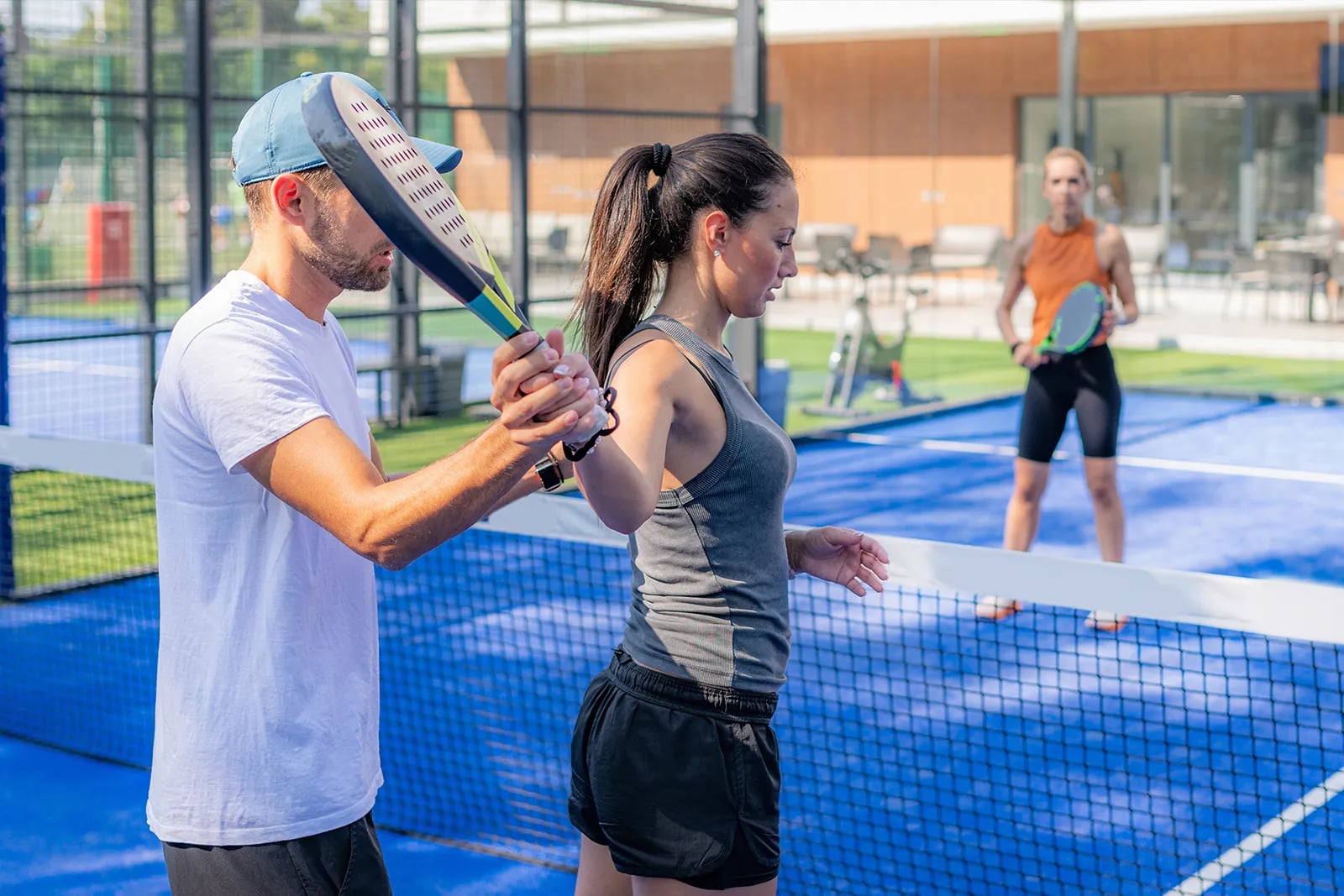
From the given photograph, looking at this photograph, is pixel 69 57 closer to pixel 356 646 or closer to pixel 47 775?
pixel 47 775

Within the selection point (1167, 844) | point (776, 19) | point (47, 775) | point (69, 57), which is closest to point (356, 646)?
point (1167, 844)

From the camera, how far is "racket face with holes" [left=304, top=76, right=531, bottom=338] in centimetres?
156

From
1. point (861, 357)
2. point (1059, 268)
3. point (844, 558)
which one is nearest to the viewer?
point (844, 558)

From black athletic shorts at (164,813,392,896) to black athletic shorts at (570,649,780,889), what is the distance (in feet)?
1.46

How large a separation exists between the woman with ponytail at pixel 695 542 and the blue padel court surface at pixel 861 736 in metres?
1.68

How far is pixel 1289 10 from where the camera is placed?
15141mm

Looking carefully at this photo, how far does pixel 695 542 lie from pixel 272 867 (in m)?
0.76

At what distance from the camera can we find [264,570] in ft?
6.68

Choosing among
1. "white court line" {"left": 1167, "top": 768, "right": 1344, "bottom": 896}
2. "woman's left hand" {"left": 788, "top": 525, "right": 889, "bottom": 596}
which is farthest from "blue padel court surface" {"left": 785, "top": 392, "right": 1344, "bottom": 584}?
"woman's left hand" {"left": 788, "top": 525, "right": 889, "bottom": 596}

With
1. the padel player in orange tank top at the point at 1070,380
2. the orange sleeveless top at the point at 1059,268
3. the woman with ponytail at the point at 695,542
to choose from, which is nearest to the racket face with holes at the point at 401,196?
the woman with ponytail at the point at 695,542

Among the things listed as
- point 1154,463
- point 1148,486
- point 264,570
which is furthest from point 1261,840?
point 1154,463

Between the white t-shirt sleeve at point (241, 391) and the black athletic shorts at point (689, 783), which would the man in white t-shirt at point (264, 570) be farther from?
the black athletic shorts at point (689, 783)

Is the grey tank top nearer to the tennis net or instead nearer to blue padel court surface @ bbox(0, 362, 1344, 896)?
the tennis net

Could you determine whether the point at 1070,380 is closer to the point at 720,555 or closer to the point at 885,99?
the point at 720,555
